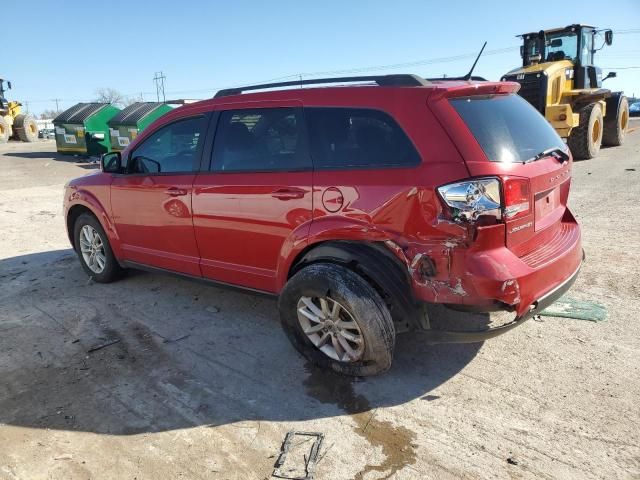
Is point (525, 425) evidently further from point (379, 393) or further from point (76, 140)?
point (76, 140)

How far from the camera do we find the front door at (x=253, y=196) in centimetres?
333


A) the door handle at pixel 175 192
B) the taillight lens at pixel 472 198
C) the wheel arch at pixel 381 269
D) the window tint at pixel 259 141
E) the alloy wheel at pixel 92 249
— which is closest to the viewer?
the taillight lens at pixel 472 198

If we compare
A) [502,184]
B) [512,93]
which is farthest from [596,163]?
[502,184]

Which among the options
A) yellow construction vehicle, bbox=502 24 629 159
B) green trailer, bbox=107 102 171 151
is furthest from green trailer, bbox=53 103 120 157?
yellow construction vehicle, bbox=502 24 629 159

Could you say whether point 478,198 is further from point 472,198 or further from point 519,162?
point 519,162

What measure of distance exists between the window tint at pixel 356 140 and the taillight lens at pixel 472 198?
11.6 inches

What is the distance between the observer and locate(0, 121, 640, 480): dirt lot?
8.21 feet

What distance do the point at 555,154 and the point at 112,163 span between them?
3849mm

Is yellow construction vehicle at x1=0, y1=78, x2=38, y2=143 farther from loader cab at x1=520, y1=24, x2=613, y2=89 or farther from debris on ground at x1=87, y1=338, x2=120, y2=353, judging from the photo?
debris on ground at x1=87, y1=338, x2=120, y2=353

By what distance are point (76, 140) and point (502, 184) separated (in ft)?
61.0

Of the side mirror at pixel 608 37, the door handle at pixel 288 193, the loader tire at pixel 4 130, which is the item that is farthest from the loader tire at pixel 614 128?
the loader tire at pixel 4 130

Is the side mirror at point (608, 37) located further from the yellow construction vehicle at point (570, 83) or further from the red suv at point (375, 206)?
the red suv at point (375, 206)

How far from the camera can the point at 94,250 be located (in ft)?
17.1

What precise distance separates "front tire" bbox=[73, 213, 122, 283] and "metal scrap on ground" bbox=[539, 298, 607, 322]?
4.06m
